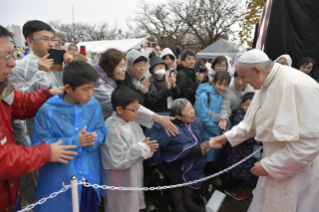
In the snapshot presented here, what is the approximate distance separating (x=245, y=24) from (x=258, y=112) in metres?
13.9

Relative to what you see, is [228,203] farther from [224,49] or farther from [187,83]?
[224,49]

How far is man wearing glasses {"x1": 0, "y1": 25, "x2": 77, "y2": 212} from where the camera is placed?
4.93 feet

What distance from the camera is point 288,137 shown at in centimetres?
191

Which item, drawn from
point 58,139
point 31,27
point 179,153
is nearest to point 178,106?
point 179,153

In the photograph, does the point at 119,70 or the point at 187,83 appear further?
the point at 187,83

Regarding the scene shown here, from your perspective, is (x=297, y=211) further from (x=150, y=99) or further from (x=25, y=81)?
(x=25, y=81)

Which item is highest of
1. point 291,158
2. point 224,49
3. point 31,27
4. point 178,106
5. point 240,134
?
point 31,27

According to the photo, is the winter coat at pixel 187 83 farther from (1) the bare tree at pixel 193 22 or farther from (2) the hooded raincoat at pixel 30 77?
(1) the bare tree at pixel 193 22

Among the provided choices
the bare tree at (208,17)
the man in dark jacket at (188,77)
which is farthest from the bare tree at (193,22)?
the man in dark jacket at (188,77)

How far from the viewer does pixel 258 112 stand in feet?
7.50

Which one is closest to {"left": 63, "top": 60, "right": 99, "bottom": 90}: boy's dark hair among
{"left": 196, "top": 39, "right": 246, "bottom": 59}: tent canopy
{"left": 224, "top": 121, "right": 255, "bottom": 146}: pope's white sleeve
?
{"left": 224, "top": 121, "right": 255, "bottom": 146}: pope's white sleeve

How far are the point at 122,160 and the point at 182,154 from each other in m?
0.85

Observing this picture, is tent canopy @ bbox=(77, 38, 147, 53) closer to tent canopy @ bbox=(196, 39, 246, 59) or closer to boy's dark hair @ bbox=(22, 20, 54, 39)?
tent canopy @ bbox=(196, 39, 246, 59)

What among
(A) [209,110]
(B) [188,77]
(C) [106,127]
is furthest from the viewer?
(B) [188,77]
